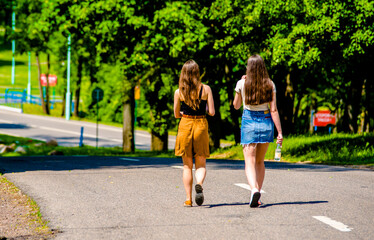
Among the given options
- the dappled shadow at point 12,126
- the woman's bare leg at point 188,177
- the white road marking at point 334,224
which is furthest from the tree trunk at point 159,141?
the white road marking at point 334,224

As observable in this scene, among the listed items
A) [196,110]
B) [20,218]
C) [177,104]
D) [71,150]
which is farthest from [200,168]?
[71,150]

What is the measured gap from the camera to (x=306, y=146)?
1761 centimetres

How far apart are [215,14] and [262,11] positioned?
2420 mm

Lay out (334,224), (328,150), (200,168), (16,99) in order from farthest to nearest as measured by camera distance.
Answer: (16,99)
(328,150)
(200,168)
(334,224)

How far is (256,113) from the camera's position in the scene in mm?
6902

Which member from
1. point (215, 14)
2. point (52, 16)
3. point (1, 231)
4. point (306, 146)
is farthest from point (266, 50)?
point (1, 231)

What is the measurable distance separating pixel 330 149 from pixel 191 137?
10414 mm

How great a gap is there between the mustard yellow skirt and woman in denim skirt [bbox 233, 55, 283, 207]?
0.48 metres

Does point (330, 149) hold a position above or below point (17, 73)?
below

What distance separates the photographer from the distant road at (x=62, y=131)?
38.5 meters

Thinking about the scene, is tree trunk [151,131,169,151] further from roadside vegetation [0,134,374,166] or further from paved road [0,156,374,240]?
paved road [0,156,374,240]

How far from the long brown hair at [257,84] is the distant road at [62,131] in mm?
30014

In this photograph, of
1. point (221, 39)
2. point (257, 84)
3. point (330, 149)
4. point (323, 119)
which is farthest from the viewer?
point (323, 119)

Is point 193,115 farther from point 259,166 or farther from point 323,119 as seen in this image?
point 323,119
